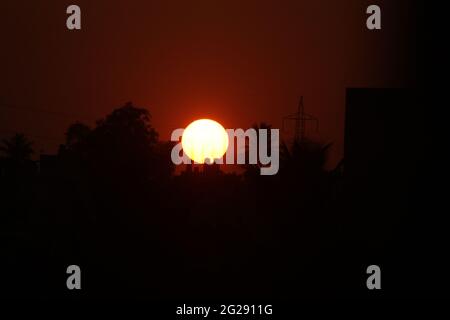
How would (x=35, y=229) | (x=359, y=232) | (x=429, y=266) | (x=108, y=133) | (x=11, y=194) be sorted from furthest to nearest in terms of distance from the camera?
(x=108, y=133)
(x=11, y=194)
(x=35, y=229)
(x=359, y=232)
(x=429, y=266)

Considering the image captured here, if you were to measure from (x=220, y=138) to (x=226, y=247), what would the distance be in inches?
177

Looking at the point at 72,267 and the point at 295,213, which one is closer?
the point at 72,267

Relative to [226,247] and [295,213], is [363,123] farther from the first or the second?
[226,247]

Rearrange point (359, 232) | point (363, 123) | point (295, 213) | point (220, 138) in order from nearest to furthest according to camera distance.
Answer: point (359, 232) < point (363, 123) < point (295, 213) < point (220, 138)

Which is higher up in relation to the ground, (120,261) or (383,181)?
(383,181)

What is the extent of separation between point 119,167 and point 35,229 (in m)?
6.83

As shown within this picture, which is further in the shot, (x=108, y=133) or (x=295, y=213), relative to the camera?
(x=108, y=133)

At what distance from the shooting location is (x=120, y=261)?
13.6m

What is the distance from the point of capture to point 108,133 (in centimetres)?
3291

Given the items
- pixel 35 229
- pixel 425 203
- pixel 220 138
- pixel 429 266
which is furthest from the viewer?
pixel 220 138

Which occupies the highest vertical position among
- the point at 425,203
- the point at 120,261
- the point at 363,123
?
the point at 363,123

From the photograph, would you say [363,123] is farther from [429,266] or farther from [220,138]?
[220,138]
